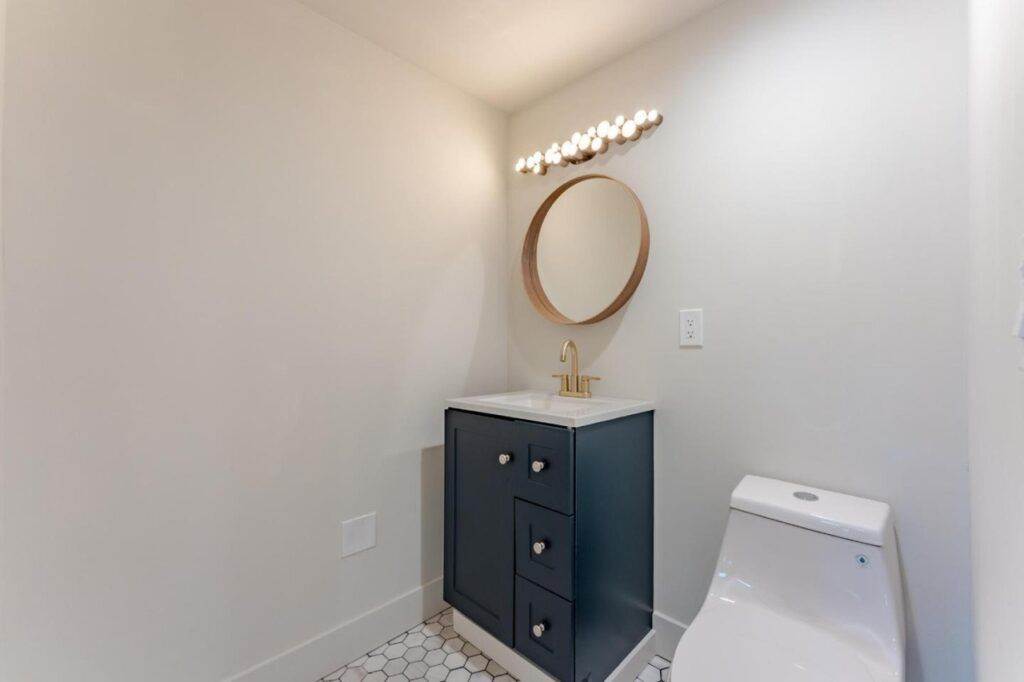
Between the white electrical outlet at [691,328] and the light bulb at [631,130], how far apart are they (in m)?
0.66

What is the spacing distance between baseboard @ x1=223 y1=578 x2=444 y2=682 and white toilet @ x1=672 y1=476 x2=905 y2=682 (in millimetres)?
1056

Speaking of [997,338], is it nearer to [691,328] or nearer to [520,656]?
[691,328]

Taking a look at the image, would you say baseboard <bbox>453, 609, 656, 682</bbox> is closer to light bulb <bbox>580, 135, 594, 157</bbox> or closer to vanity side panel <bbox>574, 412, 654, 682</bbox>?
vanity side panel <bbox>574, 412, 654, 682</bbox>

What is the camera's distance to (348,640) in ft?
4.86

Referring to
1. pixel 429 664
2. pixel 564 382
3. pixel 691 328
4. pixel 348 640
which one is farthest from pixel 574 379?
pixel 348 640

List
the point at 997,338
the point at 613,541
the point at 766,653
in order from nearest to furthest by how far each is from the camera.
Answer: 1. the point at 997,338
2. the point at 766,653
3. the point at 613,541

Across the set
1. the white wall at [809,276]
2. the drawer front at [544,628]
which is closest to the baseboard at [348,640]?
the drawer front at [544,628]

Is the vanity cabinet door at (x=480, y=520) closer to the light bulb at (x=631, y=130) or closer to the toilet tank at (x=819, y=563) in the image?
the toilet tank at (x=819, y=563)

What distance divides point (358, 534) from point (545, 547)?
676mm

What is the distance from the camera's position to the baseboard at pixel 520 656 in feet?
4.34

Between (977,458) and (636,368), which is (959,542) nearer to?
(977,458)

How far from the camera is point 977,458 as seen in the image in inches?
35.3

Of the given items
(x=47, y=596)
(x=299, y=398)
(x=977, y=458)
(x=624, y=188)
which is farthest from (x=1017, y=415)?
(x=47, y=596)

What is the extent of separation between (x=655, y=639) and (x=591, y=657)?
379mm
